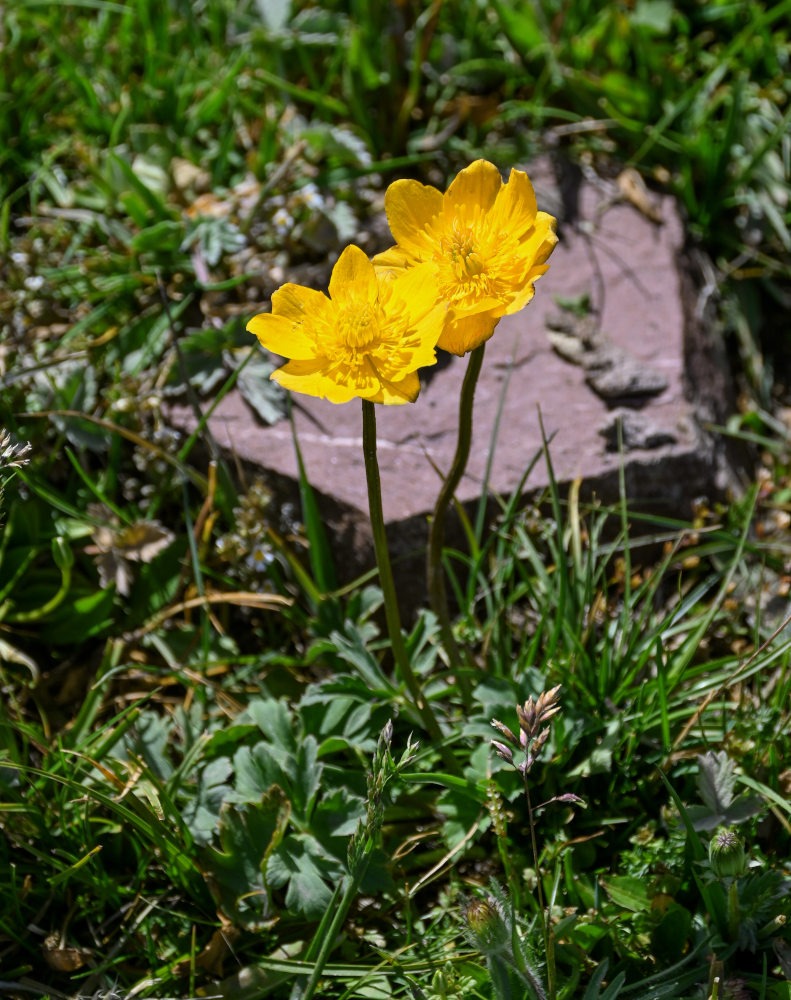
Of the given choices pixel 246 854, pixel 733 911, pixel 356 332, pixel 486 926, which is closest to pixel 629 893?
pixel 733 911

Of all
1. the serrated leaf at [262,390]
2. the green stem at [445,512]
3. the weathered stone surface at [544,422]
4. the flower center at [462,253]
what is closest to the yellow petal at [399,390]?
the green stem at [445,512]

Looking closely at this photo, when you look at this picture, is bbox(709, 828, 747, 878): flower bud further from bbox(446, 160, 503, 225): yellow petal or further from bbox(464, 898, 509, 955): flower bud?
bbox(446, 160, 503, 225): yellow petal

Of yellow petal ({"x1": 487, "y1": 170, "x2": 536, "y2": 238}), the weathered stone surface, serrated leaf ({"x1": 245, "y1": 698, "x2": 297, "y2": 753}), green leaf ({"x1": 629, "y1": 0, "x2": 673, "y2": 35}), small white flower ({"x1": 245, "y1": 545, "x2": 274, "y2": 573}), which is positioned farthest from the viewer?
green leaf ({"x1": 629, "y1": 0, "x2": 673, "y2": 35})

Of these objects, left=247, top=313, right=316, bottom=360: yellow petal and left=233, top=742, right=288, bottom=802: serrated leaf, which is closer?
left=247, top=313, right=316, bottom=360: yellow petal

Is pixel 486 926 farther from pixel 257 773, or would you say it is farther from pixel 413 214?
pixel 413 214

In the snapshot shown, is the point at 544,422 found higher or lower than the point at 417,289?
lower

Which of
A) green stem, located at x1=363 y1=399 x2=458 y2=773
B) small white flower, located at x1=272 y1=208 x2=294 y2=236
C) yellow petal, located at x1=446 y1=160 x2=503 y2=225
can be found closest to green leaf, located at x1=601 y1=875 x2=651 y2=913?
green stem, located at x1=363 y1=399 x2=458 y2=773

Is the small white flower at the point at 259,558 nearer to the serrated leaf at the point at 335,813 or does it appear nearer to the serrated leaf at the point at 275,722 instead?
the serrated leaf at the point at 275,722
